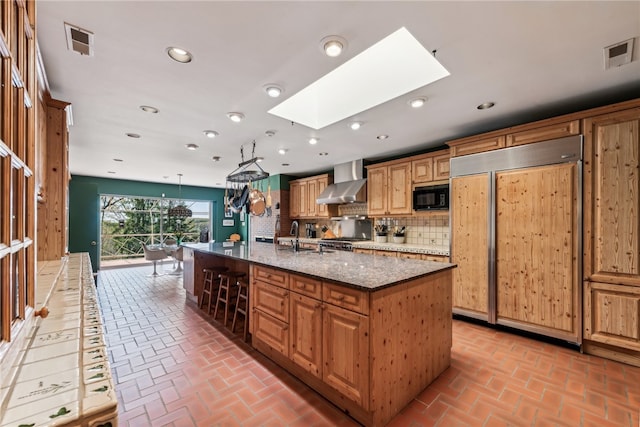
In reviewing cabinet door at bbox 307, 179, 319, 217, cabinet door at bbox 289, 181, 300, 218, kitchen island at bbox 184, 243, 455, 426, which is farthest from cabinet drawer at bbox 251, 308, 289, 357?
cabinet door at bbox 289, 181, 300, 218

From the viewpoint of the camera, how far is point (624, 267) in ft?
7.98

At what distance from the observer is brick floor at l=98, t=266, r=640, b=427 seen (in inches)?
70.2

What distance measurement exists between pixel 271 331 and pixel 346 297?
101 cm

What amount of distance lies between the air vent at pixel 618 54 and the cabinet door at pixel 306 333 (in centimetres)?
270

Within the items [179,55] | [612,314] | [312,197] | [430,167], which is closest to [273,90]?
[179,55]

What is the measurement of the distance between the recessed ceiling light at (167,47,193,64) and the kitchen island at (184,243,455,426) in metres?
1.72

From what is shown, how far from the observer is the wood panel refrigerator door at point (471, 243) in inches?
129

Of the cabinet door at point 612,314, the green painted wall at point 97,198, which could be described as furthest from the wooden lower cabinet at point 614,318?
the green painted wall at point 97,198

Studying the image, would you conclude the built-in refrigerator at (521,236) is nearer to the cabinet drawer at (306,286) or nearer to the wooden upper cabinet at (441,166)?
the wooden upper cabinet at (441,166)

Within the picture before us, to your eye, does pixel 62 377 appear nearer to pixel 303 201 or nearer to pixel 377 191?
pixel 377 191

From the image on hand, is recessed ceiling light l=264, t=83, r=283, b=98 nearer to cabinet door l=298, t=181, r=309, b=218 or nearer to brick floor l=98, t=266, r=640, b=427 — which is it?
brick floor l=98, t=266, r=640, b=427

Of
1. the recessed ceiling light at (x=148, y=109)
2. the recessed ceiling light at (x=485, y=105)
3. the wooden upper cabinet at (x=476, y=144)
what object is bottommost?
the wooden upper cabinet at (x=476, y=144)

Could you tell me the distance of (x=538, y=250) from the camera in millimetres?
2893

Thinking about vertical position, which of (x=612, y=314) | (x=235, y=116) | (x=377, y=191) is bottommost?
(x=612, y=314)
